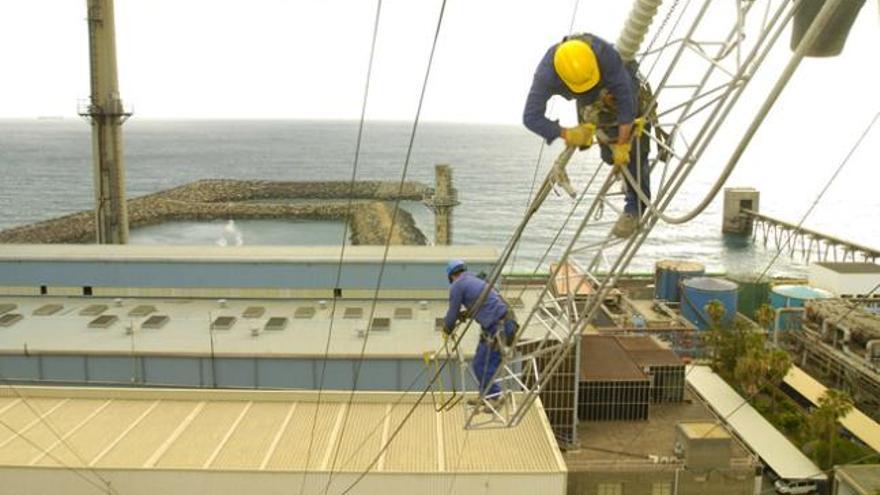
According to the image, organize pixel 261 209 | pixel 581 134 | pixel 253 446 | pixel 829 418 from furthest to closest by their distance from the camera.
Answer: pixel 261 209 < pixel 829 418 < pixel 253 446 < pixel 581 134

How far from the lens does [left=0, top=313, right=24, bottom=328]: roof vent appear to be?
91.5 feet

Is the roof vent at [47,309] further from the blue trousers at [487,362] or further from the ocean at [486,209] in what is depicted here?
the ocean at [486,209]

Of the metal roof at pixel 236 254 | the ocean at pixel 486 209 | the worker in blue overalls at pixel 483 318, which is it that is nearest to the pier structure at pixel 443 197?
the metal roof at pixel 236 254

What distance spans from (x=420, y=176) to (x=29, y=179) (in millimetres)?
88235

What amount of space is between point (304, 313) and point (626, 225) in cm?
2191

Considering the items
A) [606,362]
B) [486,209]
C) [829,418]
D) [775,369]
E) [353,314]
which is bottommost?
[486,209]

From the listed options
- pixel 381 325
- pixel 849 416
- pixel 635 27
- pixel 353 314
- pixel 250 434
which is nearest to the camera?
pixel 635 27

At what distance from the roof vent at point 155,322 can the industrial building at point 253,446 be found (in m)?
6.76

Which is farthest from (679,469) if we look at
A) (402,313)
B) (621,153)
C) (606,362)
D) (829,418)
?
(621,153)

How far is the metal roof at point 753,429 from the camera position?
23844 mm

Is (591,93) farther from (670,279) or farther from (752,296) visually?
(752,296)

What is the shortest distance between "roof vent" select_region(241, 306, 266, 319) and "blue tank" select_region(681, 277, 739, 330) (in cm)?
2747

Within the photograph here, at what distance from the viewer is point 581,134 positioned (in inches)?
313

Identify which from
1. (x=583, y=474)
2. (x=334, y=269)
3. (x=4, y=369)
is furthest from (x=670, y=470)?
(x=4, y=369)
